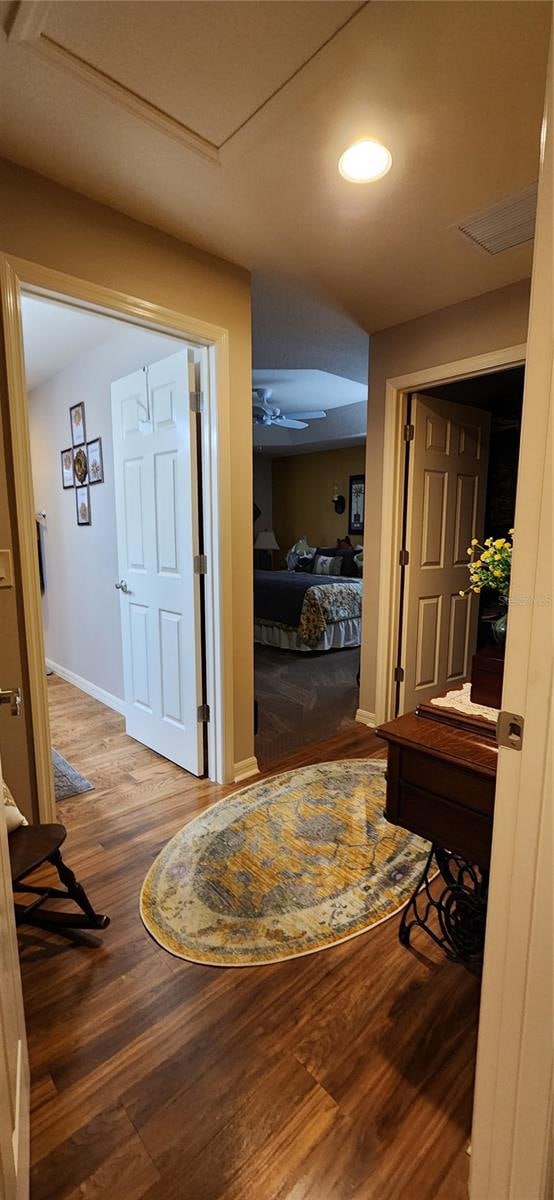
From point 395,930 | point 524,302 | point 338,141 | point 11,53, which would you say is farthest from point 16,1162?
point 524,302

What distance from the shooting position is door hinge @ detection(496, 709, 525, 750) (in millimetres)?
774

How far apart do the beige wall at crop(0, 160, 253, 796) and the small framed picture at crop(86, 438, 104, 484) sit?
1.39 meters

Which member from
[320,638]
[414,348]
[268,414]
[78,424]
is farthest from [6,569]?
[268,414]

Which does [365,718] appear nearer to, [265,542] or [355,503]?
[355,503]


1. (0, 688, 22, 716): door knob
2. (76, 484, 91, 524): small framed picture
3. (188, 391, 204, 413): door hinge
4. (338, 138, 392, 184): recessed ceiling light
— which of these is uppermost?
(338, 138, 392, 184): recessed ceiling light

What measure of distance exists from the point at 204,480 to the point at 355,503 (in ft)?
18.0

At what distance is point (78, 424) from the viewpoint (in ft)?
11.7

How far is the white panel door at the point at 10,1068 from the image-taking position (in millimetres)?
786

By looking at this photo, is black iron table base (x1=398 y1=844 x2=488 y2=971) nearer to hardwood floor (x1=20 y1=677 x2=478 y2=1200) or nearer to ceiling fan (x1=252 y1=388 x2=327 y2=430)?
hardwood floor (x1=20 y1=677 x2=478 y2=1200)

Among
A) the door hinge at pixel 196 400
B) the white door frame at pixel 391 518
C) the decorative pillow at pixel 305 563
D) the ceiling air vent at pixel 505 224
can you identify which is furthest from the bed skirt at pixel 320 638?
the ceiling air vent at pixel 505 224

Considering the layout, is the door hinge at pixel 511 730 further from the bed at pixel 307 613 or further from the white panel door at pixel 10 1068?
the bed at pixel 307 613

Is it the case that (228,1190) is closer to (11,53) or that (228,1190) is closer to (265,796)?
(265,796)

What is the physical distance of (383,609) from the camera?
315cm

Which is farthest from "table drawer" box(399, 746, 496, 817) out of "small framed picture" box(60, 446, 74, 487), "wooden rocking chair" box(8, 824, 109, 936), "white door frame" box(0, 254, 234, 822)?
"small framed picture" box(60, 446, 74, 487)
